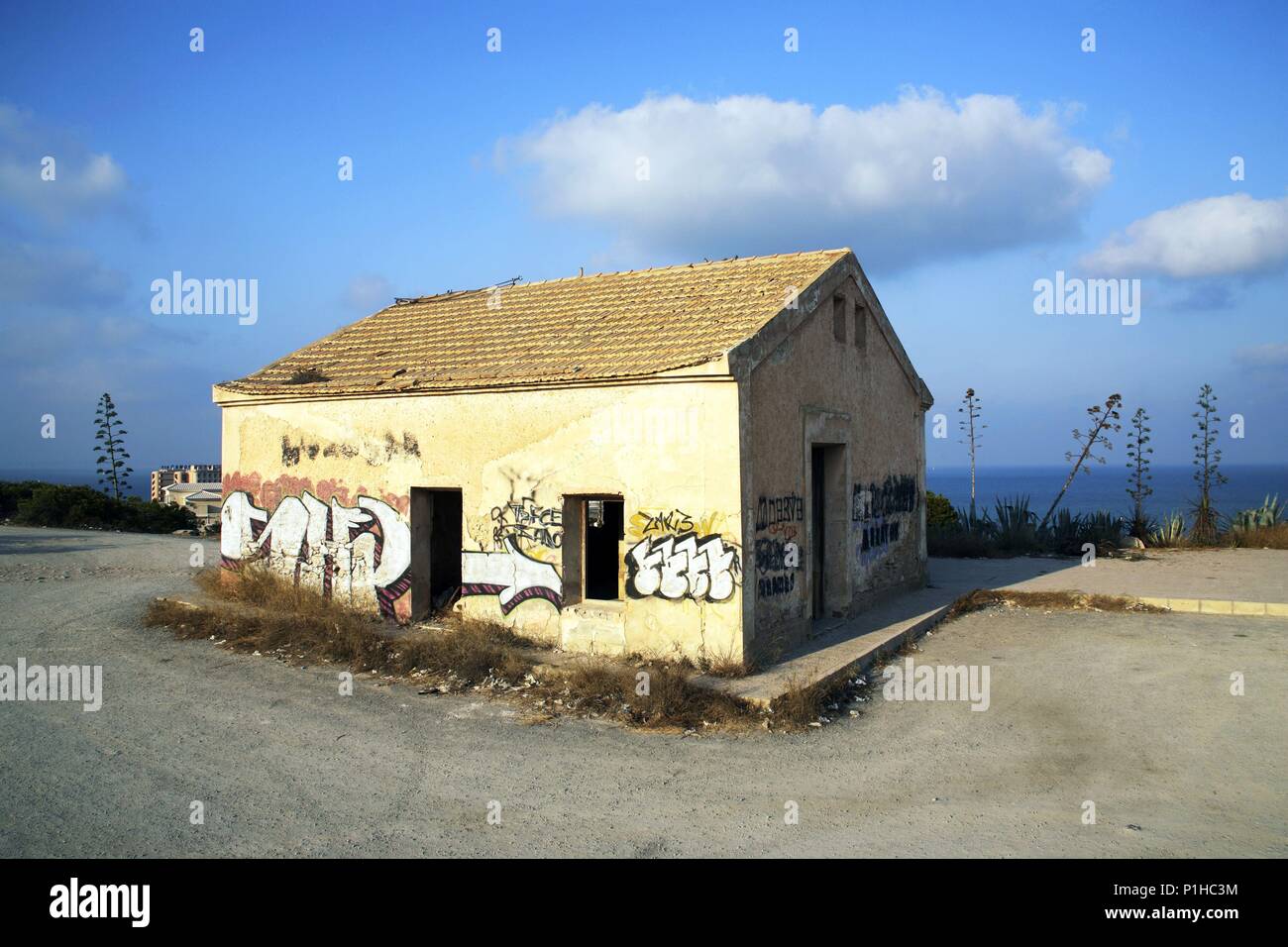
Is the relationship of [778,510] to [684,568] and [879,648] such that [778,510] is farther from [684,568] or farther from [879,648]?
[879,648]

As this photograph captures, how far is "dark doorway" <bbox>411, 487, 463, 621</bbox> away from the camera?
1095cm

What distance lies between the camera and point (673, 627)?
8727 millimetres

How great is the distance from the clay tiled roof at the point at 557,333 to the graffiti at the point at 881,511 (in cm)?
328

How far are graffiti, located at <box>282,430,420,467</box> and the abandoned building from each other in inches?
1.4

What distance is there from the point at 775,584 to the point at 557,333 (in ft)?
14.9

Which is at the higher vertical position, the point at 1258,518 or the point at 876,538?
the point at 876,538

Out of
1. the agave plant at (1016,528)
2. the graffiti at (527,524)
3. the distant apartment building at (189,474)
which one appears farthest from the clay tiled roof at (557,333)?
the distant apartment building at (189,474)

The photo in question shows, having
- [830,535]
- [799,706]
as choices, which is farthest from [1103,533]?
[799,706]

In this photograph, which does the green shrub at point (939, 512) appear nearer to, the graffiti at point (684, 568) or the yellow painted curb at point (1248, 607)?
the yellow painted curb at point (1248, 607)

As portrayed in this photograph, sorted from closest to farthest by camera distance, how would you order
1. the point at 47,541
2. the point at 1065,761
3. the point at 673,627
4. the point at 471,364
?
the point at 1065,761 < the point at 673,627 < the point at 471,364 < the point at 47,541

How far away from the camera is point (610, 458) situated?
9188 millimetres
